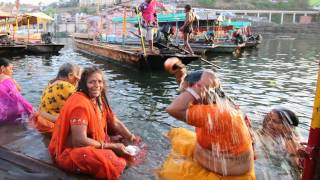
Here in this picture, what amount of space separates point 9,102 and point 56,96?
1.57 metres

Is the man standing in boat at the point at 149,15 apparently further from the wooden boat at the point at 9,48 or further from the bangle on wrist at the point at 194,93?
the bangle on wrist at the point at 194,93

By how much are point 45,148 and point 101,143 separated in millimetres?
1282

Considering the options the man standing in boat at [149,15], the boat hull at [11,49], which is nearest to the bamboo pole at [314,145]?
the man standing in boat at [149,15]

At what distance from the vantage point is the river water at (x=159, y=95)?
5.46m

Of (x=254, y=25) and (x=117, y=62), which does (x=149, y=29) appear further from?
(x=254, y=25)

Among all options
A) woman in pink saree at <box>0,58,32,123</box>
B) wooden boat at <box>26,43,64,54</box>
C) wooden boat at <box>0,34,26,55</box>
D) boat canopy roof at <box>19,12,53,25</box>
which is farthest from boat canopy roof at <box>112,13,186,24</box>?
woman in pink saree at <box>0,58,32,123</box>

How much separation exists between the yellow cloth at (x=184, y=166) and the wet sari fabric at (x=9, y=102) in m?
3.22

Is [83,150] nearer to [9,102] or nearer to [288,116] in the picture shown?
[288,116]

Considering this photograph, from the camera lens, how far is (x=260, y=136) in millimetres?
4840

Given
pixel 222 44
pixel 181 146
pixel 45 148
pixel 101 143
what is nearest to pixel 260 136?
pixel 181 146

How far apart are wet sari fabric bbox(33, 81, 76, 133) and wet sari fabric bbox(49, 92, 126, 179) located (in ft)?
3.53

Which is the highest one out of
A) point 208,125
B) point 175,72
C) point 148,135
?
point 175,72

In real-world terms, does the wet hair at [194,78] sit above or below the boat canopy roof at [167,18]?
below

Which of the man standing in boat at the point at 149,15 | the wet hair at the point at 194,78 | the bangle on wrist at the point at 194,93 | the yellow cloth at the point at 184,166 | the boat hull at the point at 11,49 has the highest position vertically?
the man standing in boat at the point at 149,15
